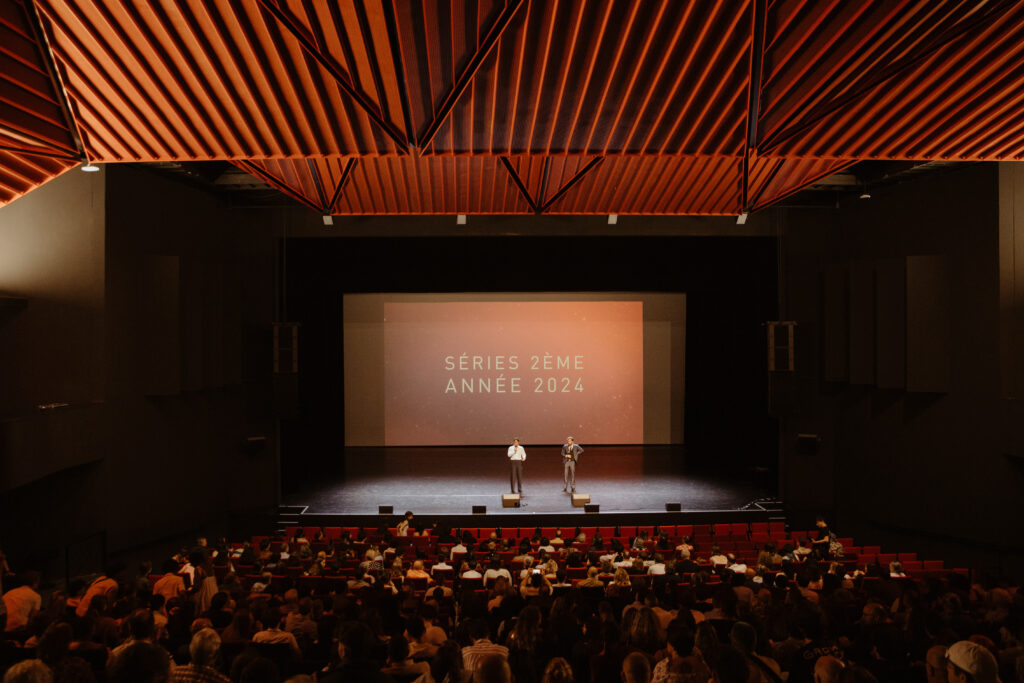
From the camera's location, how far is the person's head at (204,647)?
4.05 meters

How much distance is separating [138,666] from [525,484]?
1371 cm


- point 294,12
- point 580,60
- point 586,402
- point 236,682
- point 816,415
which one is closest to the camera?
point 236,682

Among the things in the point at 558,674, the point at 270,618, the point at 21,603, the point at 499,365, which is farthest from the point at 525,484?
the point at 558,674

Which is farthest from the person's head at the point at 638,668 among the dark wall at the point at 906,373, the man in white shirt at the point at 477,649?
the dark wall at the point at 906,373

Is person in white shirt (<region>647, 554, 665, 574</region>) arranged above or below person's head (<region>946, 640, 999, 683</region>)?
below

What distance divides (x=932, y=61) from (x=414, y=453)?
50.8 ft

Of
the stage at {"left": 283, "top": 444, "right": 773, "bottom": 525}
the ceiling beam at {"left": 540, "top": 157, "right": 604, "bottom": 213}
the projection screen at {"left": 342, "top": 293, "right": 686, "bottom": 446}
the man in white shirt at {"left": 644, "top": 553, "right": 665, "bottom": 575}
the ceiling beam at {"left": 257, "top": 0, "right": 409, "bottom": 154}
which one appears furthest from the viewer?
the projection screen at {"left": 342, "top": 293, "right": 686, "bottom": 446}

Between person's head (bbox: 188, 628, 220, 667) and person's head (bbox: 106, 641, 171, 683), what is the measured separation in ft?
3.56

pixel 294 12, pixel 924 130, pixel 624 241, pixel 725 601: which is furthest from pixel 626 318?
Answer: pixel 294 12

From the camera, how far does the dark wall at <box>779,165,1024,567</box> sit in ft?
41.4

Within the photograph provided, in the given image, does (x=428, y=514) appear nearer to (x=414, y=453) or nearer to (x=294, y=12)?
(x=414, y=453)

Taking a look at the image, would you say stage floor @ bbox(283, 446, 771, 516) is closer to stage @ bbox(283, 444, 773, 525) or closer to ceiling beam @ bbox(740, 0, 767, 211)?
stage @ bbox(283, 444, 773, 525)

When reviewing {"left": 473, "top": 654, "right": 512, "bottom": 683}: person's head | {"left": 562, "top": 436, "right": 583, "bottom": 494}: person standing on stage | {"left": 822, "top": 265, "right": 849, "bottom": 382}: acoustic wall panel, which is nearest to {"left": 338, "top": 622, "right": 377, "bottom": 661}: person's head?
{"left": 473, "top": 654, "right": 512, "bottom": 683}: person's head

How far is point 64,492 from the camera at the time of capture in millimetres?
11750
